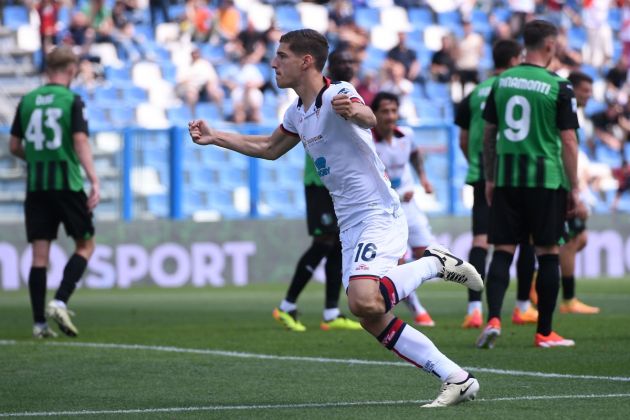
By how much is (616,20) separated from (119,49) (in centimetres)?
1153

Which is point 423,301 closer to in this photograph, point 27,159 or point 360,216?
point 27,159

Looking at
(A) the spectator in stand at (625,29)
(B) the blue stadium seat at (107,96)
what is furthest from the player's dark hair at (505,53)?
(A) the spectator in stand at (625,29)

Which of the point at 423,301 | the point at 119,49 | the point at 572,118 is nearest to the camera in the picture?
the point at 572,118

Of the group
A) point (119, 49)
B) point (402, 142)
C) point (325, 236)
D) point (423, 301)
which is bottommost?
point (423, 301)

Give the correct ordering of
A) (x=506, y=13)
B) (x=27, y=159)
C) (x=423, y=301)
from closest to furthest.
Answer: (x=27, y=159) → (x=423, y=301) → (x=506, y=13)

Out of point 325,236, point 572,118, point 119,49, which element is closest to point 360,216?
point 572,118

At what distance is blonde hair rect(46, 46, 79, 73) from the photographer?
10797mm

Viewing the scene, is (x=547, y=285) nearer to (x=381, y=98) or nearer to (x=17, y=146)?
(x=381, y=98)

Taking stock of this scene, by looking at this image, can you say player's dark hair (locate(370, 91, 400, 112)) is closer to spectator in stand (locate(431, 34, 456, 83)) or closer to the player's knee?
the player's knee

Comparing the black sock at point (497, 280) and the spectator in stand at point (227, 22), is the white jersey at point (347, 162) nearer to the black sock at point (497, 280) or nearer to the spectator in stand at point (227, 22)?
the black sock at point (497, 280)

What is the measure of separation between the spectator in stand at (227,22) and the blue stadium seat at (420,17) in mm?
4314

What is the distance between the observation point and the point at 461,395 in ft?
20.9

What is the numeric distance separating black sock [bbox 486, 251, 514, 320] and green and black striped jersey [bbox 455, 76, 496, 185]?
1.90 metres

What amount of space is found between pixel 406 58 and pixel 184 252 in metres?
8.25
